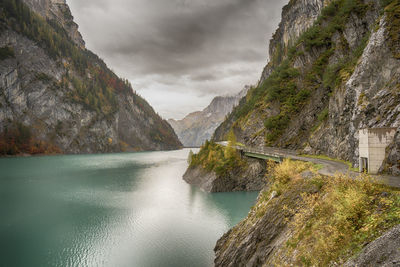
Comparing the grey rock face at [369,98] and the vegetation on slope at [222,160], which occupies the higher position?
the grey rock face at [369,98]

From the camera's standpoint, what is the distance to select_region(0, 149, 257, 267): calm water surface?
21.2m

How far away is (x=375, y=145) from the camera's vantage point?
50.9ft

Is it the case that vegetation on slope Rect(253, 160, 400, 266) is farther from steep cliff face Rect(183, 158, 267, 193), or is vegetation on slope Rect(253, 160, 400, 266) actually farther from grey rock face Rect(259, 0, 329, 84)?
grey rock face Rect(259, 0, 329, 84)

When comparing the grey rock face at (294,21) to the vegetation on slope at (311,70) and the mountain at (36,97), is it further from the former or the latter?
the mountain at (36,97)

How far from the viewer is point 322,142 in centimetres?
3538

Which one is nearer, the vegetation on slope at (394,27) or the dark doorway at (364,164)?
the dark doorway at (364,164)

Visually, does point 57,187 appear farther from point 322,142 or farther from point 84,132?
point 84,132

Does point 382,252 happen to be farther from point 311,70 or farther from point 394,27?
point 311,70

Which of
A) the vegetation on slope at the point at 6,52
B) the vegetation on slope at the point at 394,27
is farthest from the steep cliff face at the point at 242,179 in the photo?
the vegetation on slope at the point at 6,52

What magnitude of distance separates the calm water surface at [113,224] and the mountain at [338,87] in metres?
16.8

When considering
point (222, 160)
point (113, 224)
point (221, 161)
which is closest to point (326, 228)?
point (113, 224)

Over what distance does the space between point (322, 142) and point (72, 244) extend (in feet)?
126

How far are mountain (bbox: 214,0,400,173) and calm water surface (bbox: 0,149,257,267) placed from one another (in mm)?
16832

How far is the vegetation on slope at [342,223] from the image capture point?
7648 mm
